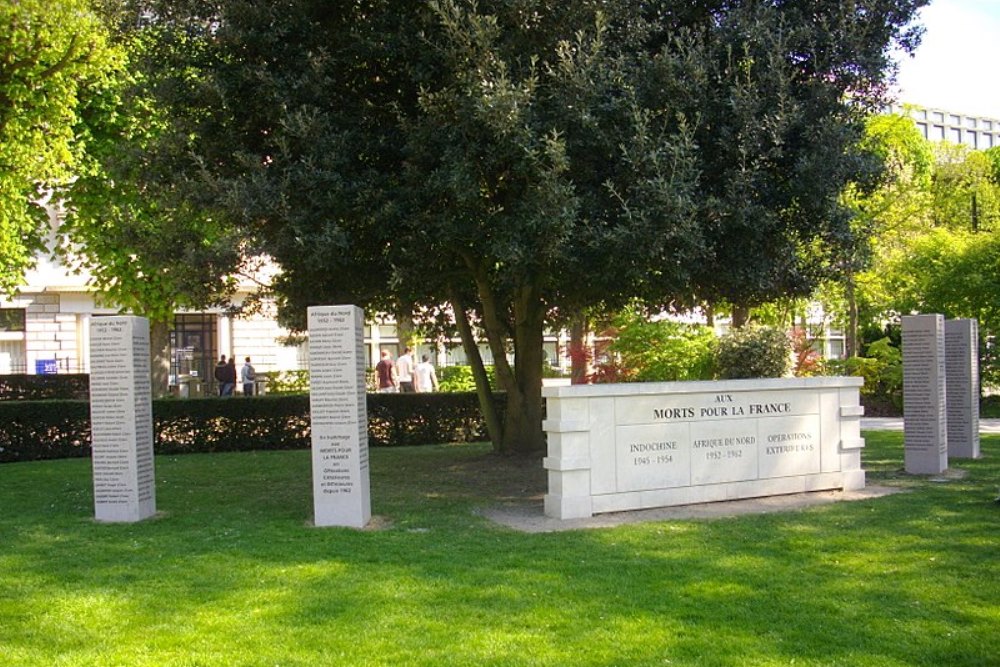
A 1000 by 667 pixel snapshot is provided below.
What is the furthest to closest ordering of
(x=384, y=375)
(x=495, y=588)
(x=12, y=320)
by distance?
(x=12, y=320) → (x=384, y=375) → (x=495, y=588)

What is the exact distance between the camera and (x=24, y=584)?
7586 mm

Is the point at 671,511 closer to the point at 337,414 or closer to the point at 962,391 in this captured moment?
the point at 337,414

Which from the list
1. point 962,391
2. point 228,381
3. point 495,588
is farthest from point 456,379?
point 495,588

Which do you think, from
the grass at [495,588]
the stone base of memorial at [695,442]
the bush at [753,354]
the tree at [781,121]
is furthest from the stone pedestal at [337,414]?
the bush at [753,354]

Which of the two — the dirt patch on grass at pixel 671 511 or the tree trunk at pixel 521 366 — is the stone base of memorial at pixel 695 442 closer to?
the dirt patch on grass at pixel 671 511

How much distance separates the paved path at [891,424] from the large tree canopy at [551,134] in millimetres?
9278

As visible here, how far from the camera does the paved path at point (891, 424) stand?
2079cm

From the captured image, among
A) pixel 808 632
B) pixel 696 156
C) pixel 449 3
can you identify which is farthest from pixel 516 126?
pixel 808 632

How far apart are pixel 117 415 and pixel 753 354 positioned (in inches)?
289

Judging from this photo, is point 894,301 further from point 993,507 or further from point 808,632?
point 808,632

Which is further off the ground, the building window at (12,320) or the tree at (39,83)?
the tree at (39,83)

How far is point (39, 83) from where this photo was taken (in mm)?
19469

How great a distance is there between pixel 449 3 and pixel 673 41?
2.90 metres

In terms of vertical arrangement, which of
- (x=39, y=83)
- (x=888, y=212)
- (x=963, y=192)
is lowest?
(x=888, y=212)
